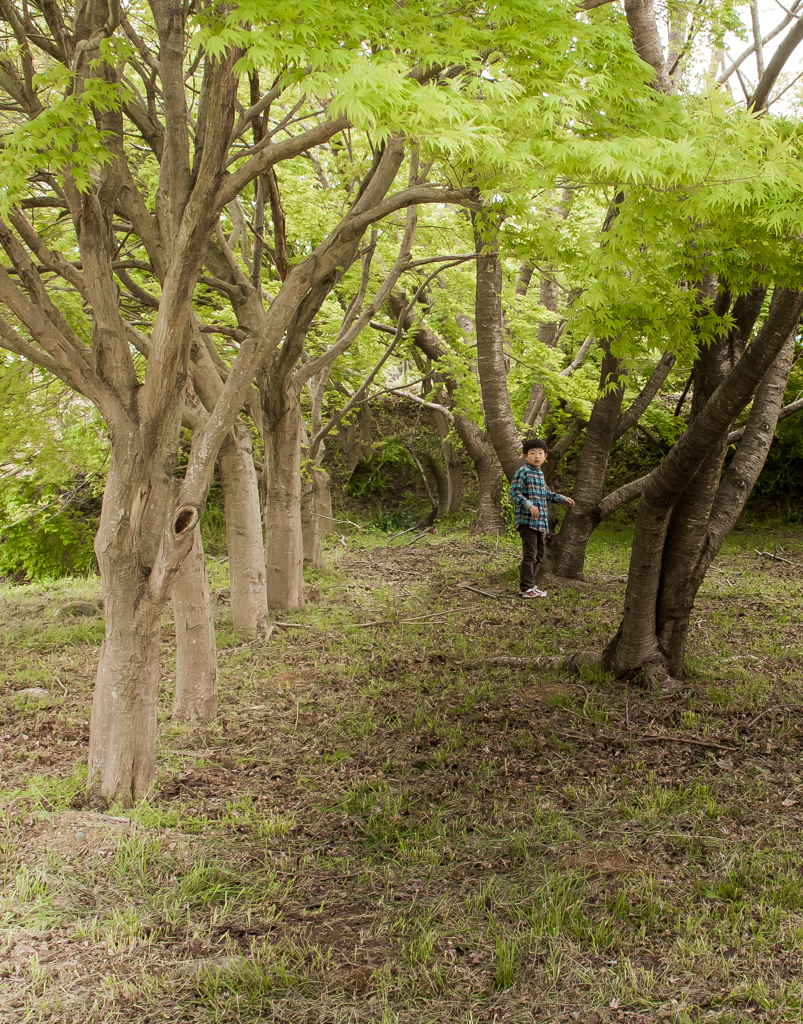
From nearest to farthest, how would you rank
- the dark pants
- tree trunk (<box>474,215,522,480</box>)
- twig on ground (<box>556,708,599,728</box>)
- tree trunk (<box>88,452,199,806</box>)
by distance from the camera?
1. tree trunk (<box>88,452,199,806</box>)
2. twig on ground (<box>556,708,599,728</box>)
3. the dark pants
4. tree trunk (<box>474,215,522,480</box>)

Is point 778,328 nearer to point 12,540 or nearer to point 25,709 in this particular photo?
point 25,709

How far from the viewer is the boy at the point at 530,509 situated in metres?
8.90

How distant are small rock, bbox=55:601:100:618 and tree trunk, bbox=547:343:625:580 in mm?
6275

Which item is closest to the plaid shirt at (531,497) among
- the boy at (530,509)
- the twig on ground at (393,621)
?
the boy at (530,509)

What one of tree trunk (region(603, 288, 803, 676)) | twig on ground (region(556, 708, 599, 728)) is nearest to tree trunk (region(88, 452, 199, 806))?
twig on ground (region(556, 708, 599, 728))

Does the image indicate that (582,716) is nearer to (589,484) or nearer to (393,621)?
(393,621)

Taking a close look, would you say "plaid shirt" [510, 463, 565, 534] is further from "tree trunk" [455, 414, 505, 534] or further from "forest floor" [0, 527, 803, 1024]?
"tree trunk" [455, 414, 505, 534]

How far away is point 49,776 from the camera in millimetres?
4355

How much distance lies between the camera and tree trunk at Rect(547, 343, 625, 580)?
29.0 ft

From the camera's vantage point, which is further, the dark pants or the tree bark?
the tree bark

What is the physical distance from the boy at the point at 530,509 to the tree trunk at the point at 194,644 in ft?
15.2

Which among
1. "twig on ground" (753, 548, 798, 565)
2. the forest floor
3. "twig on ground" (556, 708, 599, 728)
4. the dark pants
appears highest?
the dark pants

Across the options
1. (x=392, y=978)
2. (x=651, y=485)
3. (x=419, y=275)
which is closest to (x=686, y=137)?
(x=651, y=485)

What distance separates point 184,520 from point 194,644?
5.22ft
